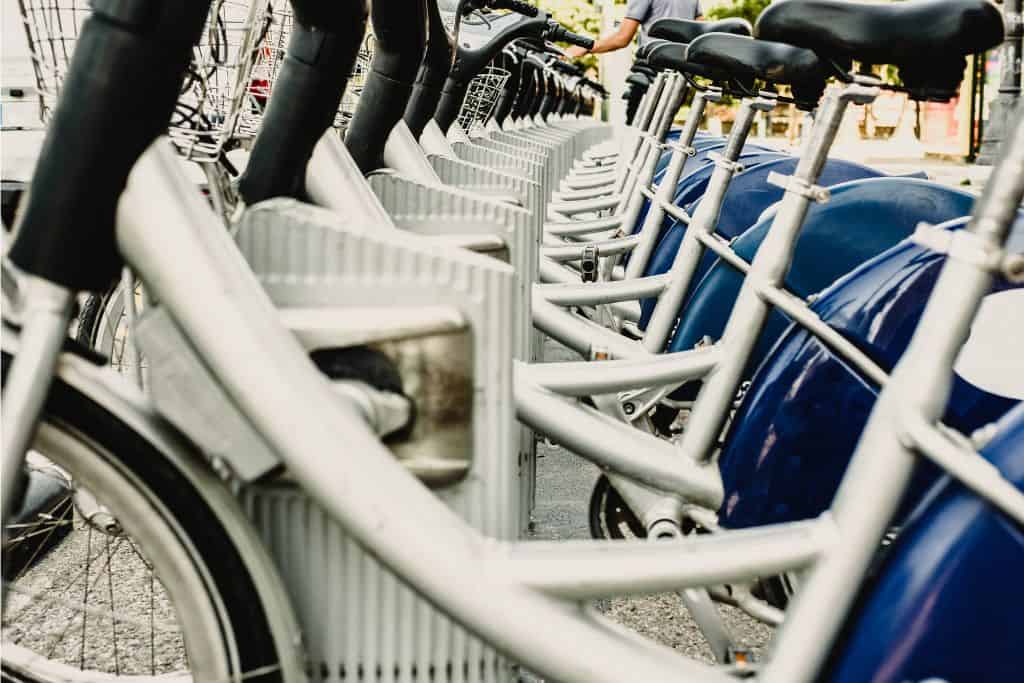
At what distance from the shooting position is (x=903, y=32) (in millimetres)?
1698

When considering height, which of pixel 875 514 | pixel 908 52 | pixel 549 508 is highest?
pixel 908 52

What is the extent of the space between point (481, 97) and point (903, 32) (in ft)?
11.1

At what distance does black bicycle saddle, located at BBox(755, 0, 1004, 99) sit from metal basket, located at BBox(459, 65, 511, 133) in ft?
9.22

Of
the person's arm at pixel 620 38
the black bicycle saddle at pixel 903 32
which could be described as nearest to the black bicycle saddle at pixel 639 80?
the person's arm at pixel 620 38

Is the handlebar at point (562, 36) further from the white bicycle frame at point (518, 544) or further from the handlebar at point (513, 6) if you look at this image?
the white bicycle frame at point (518, 544)

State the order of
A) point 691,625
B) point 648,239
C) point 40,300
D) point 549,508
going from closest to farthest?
point 40,300 → point 691,625 → point 549,508 → point 648,239

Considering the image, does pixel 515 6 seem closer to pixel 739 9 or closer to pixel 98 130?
pixel 98 130

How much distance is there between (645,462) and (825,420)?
293 millimetres

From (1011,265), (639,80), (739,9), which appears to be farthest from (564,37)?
(739,9)

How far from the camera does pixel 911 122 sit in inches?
874

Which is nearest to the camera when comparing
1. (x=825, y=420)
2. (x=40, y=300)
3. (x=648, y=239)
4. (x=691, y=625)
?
(x=40, y=300)

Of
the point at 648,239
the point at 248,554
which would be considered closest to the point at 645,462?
the point at 248,554

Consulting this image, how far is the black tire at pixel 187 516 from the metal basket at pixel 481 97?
11.3 feet

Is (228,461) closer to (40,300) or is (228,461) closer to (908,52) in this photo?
(40,300)
